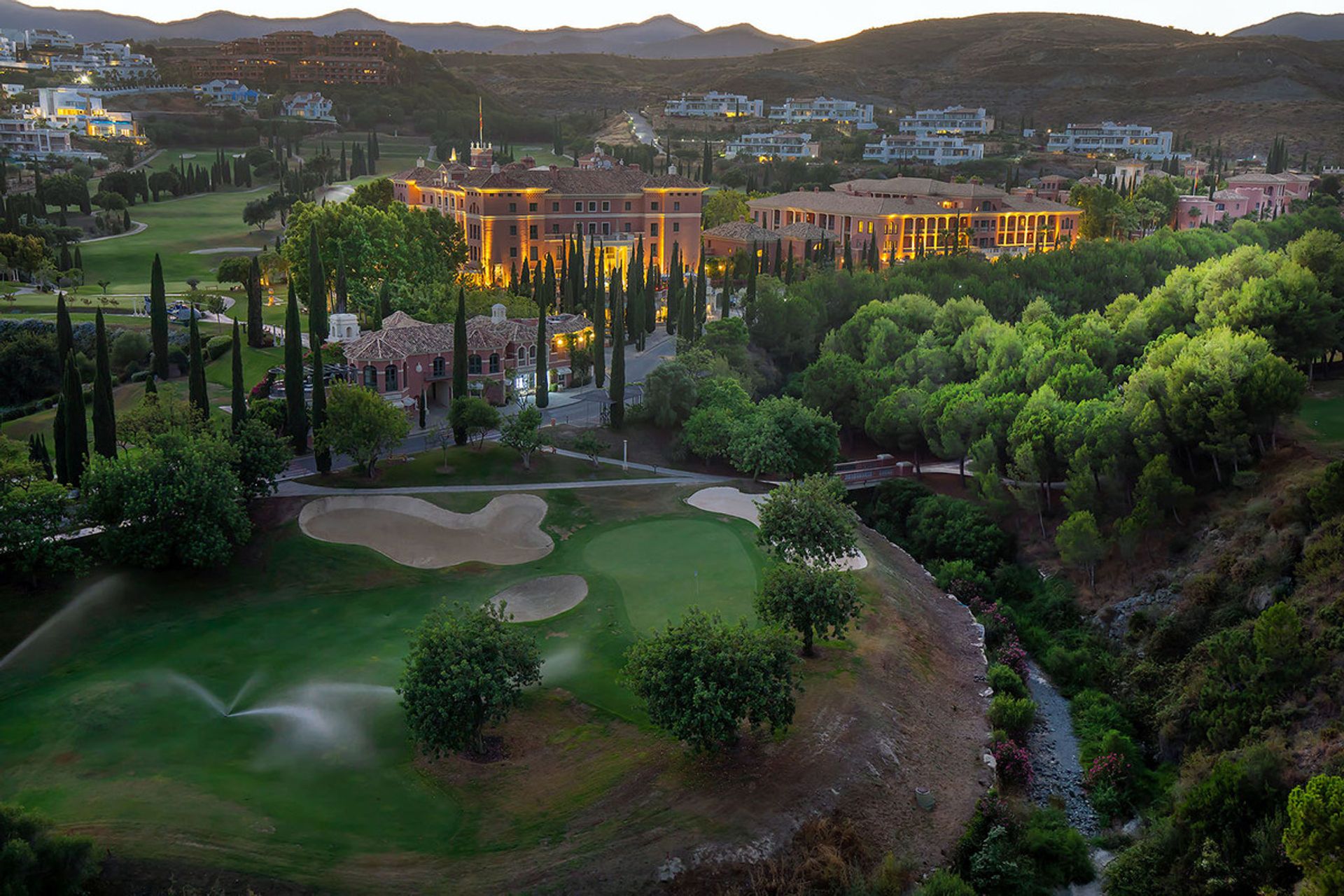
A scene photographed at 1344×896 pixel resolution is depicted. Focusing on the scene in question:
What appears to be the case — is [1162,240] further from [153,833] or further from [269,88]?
[269,88]

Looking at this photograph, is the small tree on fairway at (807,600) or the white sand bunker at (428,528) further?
the white sand bunker at (428,528)

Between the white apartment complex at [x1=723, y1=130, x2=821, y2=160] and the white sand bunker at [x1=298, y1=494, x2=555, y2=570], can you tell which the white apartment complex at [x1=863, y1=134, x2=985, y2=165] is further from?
the white sand bunker at [x1=298, y1=494, x2=555, y2=570]

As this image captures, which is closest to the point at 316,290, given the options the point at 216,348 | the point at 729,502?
the point at 216,348

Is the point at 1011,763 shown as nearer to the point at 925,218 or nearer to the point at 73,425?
the point at 73,425

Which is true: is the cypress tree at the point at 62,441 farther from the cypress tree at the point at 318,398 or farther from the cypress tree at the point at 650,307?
the cypress tree at the point at 650,307

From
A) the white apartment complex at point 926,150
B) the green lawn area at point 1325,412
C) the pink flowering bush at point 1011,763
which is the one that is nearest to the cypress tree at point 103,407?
the pink flowering bush at point 1011,763

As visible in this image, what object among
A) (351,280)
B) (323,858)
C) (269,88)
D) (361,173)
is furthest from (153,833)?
(269,88)

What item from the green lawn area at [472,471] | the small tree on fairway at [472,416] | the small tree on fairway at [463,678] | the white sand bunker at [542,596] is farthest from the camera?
the small tree on fairway at [472,416]
